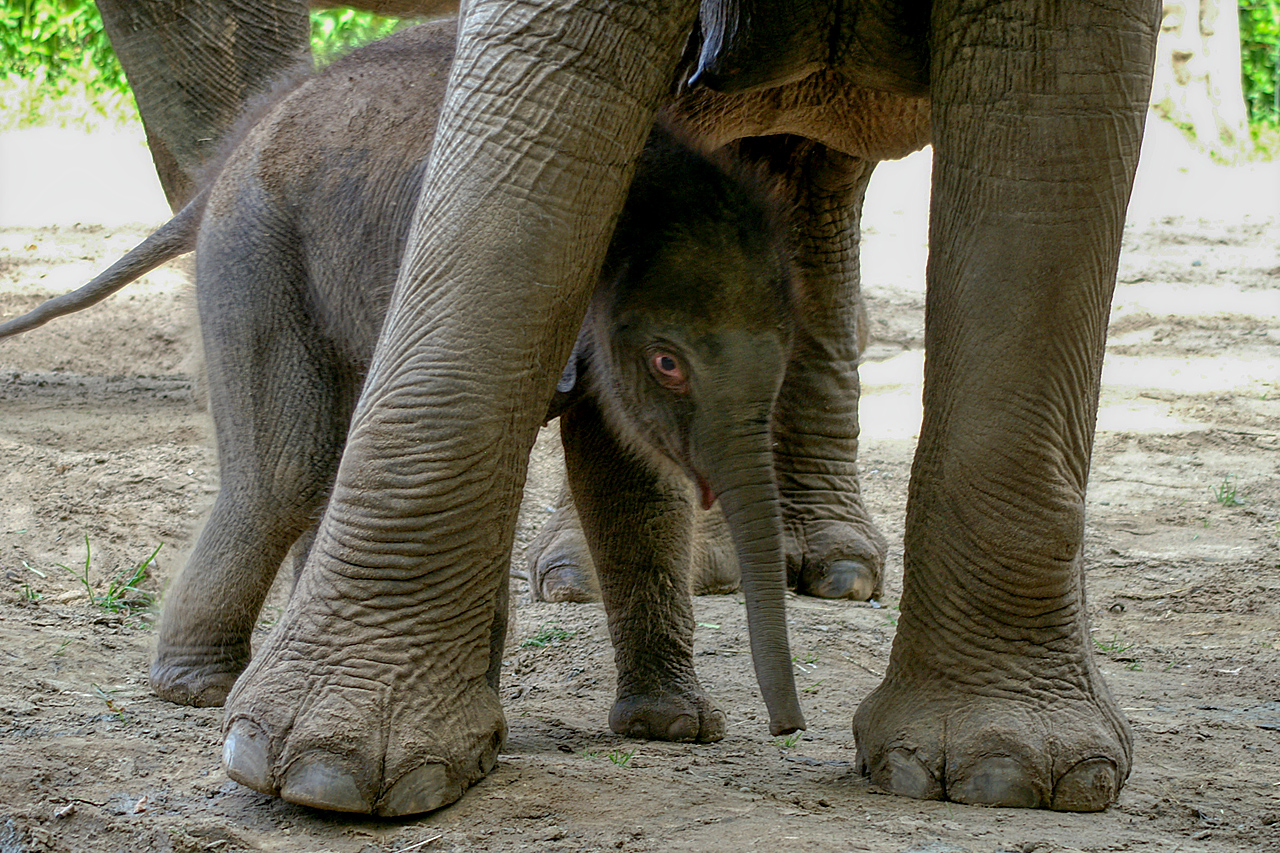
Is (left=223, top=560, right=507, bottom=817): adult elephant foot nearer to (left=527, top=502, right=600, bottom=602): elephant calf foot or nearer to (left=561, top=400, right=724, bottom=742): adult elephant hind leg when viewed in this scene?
(left=561, top=400, right=724, bottom=742): adult elephant hind leg

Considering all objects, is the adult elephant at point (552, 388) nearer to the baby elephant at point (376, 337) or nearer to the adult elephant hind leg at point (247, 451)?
the baby elephant at point (376, 337)

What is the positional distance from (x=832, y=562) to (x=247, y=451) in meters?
2.00

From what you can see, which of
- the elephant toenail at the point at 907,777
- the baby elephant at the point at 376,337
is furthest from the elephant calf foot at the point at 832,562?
the elephant toenail at the point at 907,777

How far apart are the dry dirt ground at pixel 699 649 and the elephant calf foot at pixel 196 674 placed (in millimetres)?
59

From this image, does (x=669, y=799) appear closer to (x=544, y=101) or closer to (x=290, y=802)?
(x=290, y=802)

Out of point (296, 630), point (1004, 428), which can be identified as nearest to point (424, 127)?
point (296, 630)

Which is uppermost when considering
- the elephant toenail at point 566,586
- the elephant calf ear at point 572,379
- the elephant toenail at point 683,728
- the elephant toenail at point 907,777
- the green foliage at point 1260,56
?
the green foliage at point 1260,56

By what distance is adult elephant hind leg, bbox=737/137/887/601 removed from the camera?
484 cm

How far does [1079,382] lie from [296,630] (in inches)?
54.5

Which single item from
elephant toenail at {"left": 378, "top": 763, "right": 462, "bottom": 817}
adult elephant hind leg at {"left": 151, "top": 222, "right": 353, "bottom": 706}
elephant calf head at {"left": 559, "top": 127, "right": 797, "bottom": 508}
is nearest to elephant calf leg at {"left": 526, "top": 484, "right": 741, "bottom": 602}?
adult elephant hind leg at {"left": 151, "top": 222, "right": 353, "bottom": 706}

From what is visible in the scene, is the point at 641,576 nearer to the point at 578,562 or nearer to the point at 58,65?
the point at 578,562

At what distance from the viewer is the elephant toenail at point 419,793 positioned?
2.50 metres

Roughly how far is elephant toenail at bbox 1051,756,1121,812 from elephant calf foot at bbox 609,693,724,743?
843 mm

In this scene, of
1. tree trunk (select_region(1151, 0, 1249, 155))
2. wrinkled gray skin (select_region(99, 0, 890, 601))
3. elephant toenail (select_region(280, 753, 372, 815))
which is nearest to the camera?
elephant toenail (select_region(280, 753, 372, 815))
